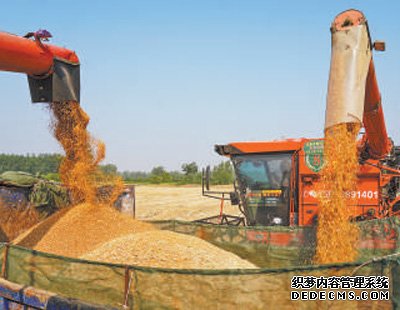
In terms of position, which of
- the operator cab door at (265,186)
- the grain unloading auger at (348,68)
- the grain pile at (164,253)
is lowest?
the grain pile at (164,253)

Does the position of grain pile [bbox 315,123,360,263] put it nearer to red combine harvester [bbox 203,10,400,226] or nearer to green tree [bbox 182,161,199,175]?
red combine harvester [bbox 203,10,400,226]

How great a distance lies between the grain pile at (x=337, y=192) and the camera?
12.5ft

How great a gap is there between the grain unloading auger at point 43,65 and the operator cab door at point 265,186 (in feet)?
9.08

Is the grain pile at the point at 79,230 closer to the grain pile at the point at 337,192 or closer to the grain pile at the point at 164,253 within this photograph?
the grain pile at the point at 164,253

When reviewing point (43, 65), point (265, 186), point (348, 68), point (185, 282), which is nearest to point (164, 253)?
point (185, 282)

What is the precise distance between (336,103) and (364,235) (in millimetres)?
1588

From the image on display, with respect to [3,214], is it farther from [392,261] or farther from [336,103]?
[392,261]

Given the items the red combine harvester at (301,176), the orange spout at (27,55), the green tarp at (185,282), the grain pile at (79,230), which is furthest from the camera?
the red combine harvester at (301,176)

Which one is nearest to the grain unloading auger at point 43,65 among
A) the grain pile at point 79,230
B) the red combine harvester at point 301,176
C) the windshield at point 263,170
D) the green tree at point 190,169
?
the grain pile at point 79,230

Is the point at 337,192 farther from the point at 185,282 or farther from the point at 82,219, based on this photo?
the point at 82,219

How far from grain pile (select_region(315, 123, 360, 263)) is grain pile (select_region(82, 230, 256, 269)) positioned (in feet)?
2.79

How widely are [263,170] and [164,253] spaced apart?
3.01m

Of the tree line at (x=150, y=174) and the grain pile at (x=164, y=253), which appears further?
the tree line at (x=150, y=174)

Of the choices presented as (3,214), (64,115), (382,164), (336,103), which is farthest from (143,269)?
(382,164)
